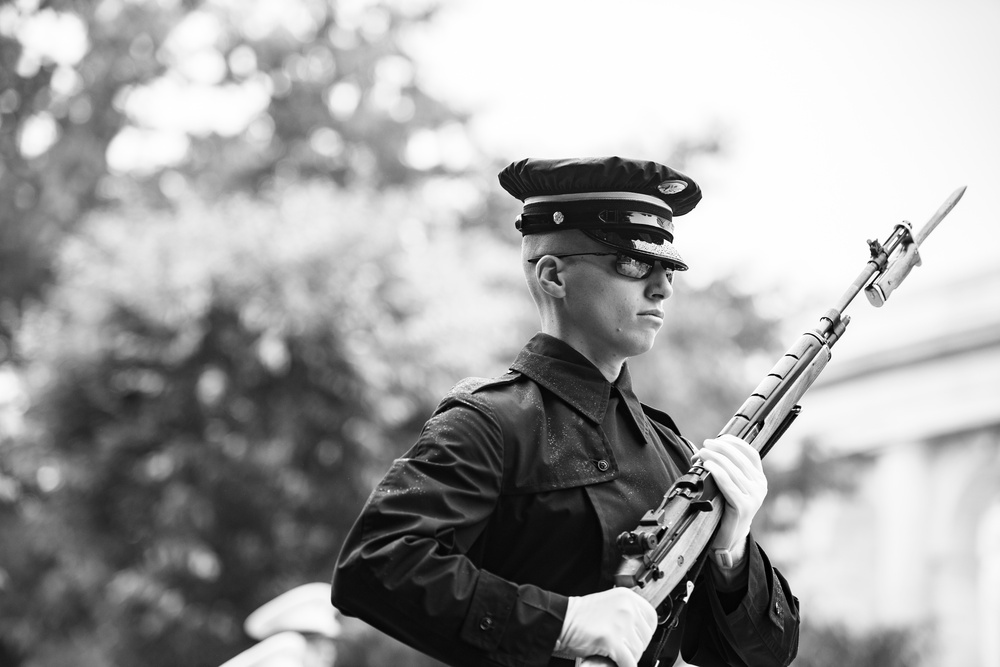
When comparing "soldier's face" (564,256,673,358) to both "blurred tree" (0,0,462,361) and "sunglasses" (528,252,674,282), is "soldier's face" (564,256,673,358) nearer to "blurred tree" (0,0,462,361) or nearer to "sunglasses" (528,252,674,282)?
"sunglasses" (528,252,674,282)

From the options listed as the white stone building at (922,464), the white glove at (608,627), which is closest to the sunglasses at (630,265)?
the white glove at (608,627)

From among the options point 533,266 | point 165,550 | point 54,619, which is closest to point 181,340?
point 165,550

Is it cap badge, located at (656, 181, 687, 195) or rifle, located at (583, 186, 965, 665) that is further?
cap badge, located at (656, 181, 687, 195)

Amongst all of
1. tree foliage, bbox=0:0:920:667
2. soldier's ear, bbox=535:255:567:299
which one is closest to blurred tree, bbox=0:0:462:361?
tree foliage, bbox=0:0:920:667

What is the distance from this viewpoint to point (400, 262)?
10406 mm

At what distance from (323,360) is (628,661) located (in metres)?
7.60

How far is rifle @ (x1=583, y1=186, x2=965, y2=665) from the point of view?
2684 mm

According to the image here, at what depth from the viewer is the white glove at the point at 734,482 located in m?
2.80

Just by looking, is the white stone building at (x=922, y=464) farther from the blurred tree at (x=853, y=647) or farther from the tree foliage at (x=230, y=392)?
the tree foliage at (x=230, y=392)

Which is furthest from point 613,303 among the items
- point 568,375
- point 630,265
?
point 568,375

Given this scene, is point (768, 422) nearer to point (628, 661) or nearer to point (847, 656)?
point (628, 661)

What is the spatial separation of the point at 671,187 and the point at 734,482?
77cm

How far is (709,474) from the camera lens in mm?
2826

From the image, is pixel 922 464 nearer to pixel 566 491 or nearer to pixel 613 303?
pixel 613 303
